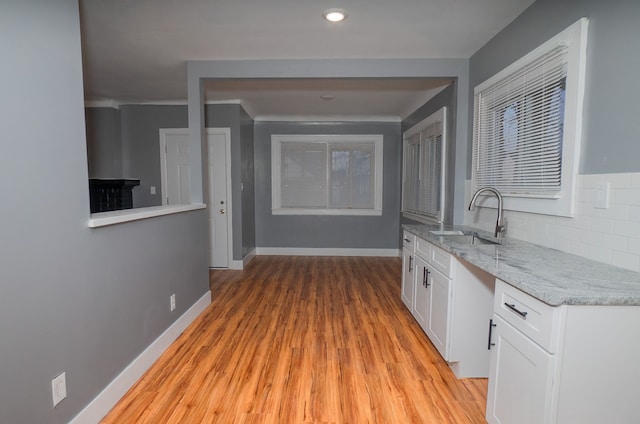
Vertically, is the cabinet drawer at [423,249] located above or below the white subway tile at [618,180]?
below

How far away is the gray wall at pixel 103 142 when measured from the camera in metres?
4.64

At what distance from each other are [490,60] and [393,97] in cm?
165

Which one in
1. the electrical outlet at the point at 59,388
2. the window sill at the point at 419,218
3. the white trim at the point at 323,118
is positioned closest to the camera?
the electrical outlet at the point at 59,388

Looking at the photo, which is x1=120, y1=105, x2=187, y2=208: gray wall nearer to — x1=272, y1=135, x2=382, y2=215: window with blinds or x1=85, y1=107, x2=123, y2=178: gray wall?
x1=85, y1=107, x2=123, y2=178: gray wall

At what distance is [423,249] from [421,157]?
7.30 ft

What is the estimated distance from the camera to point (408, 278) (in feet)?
10.2

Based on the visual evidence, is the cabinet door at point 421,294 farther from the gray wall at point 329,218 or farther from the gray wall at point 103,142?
the gray wall at point 103,142

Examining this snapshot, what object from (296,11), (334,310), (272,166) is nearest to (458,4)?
(296,11)

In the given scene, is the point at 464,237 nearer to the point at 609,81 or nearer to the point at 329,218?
the point at 609,81

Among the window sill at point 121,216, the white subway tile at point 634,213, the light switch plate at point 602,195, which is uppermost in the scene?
the light switch plate at point 602,195

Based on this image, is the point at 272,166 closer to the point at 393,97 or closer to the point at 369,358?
the point at 393,97

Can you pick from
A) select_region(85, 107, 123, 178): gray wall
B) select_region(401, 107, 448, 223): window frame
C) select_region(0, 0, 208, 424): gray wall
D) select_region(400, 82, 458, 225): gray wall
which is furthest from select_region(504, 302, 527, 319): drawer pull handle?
select_region(85, 107, 123, 178): gray wall

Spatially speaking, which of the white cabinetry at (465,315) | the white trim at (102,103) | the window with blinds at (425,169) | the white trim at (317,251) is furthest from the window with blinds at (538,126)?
the white trim at (102,103)

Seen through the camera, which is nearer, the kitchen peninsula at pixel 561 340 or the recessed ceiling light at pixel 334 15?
the kitchen peninsula at pixel 561 340
